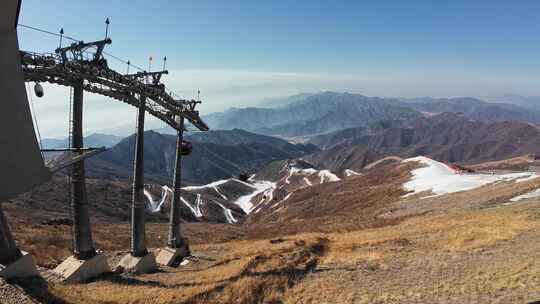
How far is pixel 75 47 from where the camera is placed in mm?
23578

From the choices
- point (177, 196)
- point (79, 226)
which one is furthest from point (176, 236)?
point (79, 226)

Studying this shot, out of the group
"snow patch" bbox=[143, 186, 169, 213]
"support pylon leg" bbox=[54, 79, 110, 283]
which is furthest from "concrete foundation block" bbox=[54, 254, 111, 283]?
"snow patch" bbox=[143, 186, 169, 213]

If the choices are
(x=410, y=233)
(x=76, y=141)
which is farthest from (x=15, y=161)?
(x=410, y=233)

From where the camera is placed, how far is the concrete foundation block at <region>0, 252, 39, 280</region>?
62.3 ft

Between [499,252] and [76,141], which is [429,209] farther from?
[76,141]

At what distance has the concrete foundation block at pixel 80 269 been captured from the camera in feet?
80.8

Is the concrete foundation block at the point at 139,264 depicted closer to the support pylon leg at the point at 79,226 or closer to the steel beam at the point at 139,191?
the steel beam at the point at 139,191

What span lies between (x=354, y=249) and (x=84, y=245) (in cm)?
1914

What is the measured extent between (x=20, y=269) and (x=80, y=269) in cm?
580

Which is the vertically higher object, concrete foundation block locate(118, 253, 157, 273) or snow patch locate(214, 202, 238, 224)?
concrete foundation block locate(118, 253, 157, 273)

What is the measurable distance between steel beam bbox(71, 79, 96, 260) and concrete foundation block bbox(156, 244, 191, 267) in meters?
9.13

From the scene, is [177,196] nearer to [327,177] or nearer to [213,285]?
[213,285]

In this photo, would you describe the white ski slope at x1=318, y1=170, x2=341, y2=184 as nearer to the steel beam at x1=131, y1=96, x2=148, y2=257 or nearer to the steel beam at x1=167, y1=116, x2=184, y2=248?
the steel beam at x1=167, y1=116, x2=184, y2=248

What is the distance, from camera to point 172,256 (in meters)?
35.2
